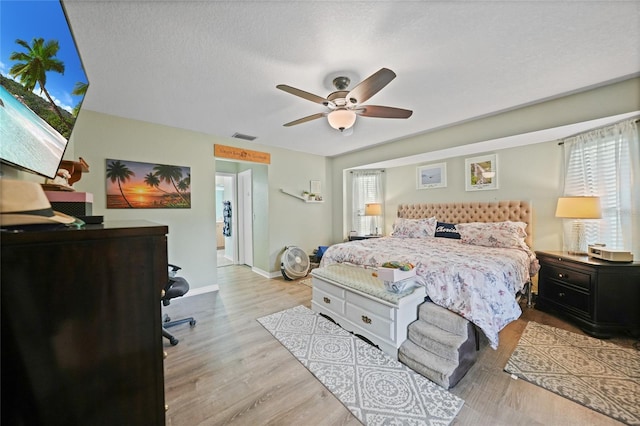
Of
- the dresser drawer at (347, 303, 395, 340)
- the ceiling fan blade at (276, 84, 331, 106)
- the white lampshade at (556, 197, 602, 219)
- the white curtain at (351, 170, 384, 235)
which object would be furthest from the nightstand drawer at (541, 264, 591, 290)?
the ceiling fan blade at (276, 84, 331, 106)

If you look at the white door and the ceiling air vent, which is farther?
the white door

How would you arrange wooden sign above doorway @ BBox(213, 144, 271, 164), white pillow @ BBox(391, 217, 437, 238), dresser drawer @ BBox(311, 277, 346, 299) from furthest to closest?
white pillow @ BBox(391, 217, 437, 238), wooden sign above doorway @ BBox(213, 144, 271, 164), dresser drawer @ BBox(311, 277, 346, 299)

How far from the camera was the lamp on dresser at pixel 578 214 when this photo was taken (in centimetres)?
260

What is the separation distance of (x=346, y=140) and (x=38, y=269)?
4.06 meters

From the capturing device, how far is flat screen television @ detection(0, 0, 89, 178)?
Result: 0.80m

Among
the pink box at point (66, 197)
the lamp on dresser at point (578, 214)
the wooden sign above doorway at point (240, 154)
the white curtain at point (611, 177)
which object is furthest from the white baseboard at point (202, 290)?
the white curtain at point (611, 177)

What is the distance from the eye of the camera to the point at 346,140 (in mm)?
4199

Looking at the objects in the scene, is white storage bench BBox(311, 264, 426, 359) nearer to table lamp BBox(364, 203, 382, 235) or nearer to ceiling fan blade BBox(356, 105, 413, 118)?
ceiling fan blade BBox(356, 105, 413, 118)

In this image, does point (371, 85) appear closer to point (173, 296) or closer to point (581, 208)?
A: point (173, 296)

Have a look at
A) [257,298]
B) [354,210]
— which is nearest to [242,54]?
[257,298]

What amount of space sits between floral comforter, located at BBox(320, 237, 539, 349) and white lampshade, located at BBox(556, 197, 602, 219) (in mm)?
652

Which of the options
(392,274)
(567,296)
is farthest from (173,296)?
(567,296)

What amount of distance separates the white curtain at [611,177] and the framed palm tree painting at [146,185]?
5.42 meters

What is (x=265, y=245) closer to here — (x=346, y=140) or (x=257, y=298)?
(x=257, y=298)
